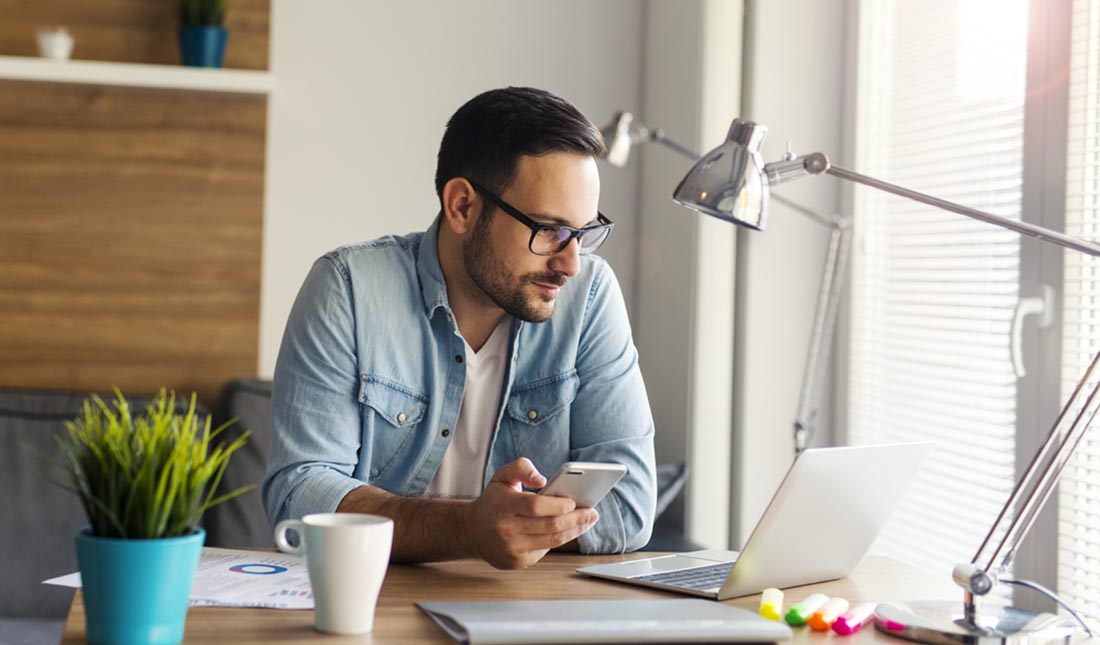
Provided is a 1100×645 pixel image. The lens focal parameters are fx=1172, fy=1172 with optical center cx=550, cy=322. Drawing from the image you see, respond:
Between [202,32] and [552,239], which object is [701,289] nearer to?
[552,239]

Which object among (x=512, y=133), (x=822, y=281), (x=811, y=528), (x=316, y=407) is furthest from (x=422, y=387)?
Answer: (x=822, y=281)

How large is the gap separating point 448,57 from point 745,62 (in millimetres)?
825

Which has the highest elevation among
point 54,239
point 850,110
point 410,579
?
point 850,110

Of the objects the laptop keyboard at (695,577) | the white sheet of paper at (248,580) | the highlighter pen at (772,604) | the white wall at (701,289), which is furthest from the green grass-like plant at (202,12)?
the highlighter pen at (772,604)

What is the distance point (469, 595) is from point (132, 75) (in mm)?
2056

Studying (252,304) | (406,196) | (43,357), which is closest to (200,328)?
(252,304)

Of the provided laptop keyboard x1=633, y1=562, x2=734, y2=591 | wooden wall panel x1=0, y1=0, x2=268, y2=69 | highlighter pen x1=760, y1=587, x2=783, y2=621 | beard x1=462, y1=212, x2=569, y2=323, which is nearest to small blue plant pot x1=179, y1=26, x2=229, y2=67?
wooden wall panel x1=0, y1=0, x2=268, y2=69

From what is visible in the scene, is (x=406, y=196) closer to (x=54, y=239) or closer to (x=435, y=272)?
(x=54, y=239)

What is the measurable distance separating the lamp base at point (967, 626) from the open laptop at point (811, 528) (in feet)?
0.37

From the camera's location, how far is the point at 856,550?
143 centimetres

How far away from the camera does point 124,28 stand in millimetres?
2982

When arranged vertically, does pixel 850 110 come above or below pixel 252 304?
above

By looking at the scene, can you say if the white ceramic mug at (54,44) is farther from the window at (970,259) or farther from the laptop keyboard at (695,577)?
the laptop keyboard at (695,577)

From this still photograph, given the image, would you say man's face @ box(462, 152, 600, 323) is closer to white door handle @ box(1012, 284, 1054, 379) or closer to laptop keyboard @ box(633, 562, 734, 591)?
laptop keyboard @ box(633, 562, 734, 591)
